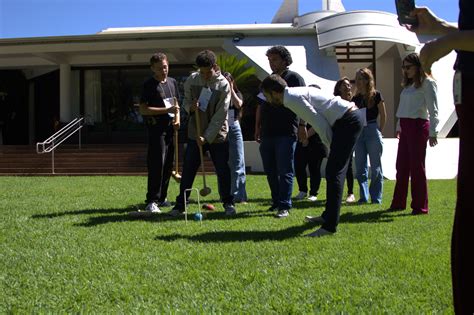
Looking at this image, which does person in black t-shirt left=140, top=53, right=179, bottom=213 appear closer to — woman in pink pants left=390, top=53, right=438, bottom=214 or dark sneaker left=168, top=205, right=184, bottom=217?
dark sneaker left=168, top=205, right=184, bottom=217

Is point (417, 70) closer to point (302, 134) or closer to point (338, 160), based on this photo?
point (302, 134)

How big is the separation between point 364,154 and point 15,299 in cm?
548

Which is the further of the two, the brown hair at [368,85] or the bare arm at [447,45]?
the brown hair at [368,85]

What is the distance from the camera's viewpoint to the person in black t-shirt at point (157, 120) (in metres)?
6.53

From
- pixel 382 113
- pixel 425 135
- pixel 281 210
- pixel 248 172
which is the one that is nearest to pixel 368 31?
Result: pixel 248 172

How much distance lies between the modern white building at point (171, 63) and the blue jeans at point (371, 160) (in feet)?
17.6

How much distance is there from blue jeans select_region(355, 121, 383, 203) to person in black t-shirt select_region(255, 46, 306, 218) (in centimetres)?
143

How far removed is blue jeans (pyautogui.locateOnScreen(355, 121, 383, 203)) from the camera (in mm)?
7352

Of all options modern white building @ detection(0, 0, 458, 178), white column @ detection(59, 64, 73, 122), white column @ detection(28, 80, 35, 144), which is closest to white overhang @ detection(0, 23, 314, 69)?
modern white building @ detection(0, 0, 458, 178)

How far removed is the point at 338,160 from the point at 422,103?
1860 millimetres

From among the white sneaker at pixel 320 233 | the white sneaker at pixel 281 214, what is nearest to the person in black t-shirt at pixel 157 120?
the white sneaker at pixel 281 214

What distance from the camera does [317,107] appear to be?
509cm

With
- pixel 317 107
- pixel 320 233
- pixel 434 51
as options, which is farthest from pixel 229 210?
pixel 434 51

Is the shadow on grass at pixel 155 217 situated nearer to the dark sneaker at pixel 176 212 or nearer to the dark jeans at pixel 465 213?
the dark sneaker at pixel 176 212
